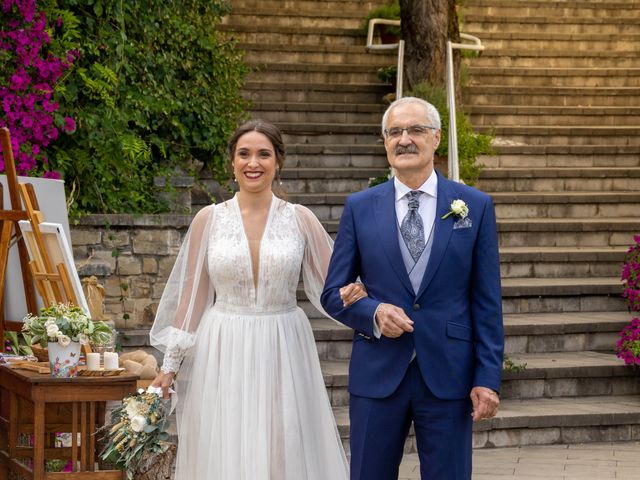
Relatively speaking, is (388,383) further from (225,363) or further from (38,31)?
(38,31)

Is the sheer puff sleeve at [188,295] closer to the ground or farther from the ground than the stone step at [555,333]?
farther from the ground

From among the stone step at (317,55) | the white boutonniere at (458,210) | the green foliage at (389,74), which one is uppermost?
the stone step at (317,55)

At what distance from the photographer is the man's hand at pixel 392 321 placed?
13.0ft

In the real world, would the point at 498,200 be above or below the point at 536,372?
above

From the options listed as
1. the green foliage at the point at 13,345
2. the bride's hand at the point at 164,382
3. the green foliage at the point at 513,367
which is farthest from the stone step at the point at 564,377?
the bride's hand at the point at 164,382

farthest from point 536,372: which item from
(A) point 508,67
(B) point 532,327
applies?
(A) point 508,67

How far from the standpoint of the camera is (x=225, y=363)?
4.82 meters

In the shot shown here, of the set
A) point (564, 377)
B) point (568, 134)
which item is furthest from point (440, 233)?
point (568, 134)

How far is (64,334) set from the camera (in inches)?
192

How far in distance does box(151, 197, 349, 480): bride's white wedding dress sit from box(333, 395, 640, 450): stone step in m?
2.42

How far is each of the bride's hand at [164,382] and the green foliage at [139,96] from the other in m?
3.63

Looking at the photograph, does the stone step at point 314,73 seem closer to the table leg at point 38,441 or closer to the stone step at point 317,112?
the stone step at point 317,112

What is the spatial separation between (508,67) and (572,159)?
2120 millimetres

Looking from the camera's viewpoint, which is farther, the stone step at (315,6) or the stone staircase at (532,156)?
the stone step at (315,6)
